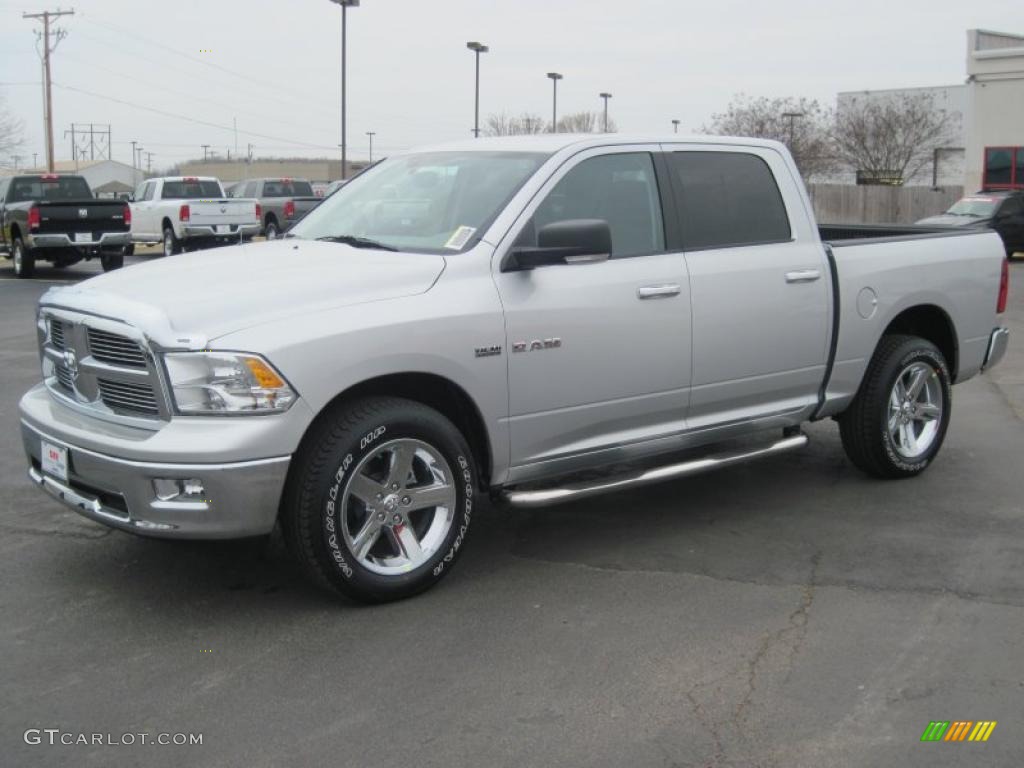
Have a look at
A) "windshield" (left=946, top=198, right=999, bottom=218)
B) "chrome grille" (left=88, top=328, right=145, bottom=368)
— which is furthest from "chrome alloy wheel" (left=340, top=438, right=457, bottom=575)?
"windshield" (left=946, top=198, right=999, bottom=218)

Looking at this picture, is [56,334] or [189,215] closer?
[56,334]

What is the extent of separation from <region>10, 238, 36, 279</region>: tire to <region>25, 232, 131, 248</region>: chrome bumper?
313 millimetres

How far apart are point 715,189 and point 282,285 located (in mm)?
2436

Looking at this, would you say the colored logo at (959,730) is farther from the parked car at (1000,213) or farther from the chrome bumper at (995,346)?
the parked car at (1000,213)

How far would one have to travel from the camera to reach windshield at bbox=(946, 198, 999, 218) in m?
25.1

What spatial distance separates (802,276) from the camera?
5.93 m

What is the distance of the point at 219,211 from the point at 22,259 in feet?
18.3

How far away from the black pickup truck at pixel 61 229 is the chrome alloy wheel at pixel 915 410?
17045mm

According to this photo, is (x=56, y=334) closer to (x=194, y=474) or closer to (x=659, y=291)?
(x=194, y=474)

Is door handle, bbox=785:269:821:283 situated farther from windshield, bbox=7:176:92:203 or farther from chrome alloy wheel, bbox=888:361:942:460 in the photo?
windshield, bbox=7:176:92:203

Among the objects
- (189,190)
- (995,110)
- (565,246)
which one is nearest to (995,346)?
(565,246)

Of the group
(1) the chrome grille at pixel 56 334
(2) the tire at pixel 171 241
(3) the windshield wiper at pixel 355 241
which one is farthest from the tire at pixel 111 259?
(1) the chrome grille at pixel 56 334

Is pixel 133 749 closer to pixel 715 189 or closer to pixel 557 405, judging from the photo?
pixel 557 405

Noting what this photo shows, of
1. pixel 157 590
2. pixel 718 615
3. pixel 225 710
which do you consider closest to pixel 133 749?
pixel 225 710
